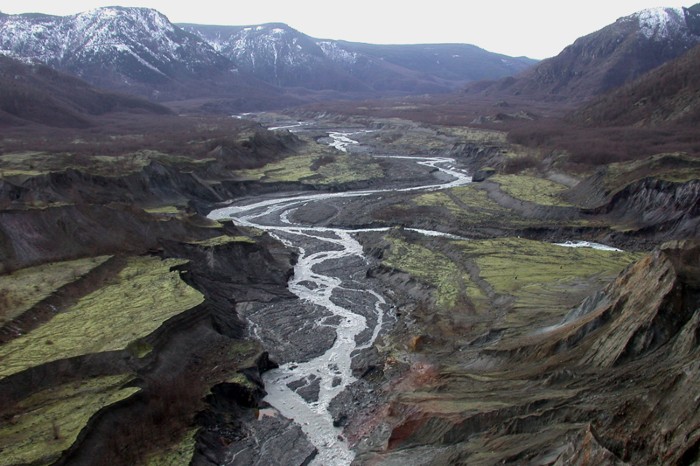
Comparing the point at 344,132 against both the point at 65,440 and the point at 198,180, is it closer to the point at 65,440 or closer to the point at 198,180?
the point at 198,180

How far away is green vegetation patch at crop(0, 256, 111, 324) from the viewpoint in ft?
118

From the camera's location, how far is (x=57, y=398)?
27953 mm

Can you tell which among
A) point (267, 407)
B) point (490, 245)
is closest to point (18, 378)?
point (267, 407)

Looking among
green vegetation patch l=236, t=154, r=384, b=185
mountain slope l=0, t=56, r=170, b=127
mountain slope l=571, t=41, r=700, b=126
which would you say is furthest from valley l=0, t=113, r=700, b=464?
mountain slope l=0, t=56, r=170, b=127

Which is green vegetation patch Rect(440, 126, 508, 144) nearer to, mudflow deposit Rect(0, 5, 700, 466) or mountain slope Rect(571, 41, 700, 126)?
mountain slope Rect(571, 41, 700, 126)

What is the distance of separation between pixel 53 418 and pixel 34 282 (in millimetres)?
16600

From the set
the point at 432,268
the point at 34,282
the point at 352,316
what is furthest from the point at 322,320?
the point at 34,282

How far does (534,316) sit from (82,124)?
14043cm

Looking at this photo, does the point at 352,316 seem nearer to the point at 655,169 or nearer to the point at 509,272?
the point at 509,272

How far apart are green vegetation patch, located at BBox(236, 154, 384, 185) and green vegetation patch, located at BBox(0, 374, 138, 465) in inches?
2736

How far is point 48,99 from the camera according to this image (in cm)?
15862

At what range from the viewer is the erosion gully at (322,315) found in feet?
103

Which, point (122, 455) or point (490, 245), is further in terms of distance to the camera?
point (490, 245)

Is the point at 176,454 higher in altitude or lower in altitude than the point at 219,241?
lower
